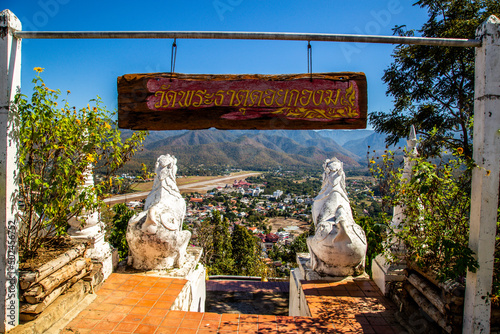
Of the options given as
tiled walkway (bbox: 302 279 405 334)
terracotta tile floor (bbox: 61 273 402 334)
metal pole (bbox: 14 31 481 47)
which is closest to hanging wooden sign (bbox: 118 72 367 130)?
metal pole (bbox: 14 31 481 47)

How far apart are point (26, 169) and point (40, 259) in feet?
3.33

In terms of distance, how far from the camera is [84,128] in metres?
3.55

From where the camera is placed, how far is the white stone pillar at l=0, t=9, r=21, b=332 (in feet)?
8.73

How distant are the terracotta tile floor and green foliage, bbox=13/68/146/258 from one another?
1.12 m

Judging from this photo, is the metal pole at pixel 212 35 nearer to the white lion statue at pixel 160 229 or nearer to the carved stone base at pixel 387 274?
the white lion statue at pixel 160 229

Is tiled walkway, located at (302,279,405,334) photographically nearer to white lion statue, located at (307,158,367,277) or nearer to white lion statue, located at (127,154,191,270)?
white lion statue, located at (307,158,367,277)

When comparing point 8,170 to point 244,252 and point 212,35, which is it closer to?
point 212,35

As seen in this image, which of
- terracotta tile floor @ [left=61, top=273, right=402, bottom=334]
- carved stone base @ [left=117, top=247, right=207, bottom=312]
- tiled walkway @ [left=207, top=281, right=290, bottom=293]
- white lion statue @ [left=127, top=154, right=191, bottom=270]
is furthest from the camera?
tiled walkway @ [left=207, top=281, right=290, bottom=293]

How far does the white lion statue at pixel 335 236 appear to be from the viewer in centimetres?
442

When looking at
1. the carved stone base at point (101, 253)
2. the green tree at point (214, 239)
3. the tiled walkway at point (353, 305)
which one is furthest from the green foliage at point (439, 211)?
the green tree at point (214, 239)

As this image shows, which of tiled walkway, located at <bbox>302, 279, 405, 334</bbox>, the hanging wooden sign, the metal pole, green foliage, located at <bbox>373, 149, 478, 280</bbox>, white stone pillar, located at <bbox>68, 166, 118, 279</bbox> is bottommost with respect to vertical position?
tiled walkway, located at <bbox>302, 279, 405, 334</bbox>

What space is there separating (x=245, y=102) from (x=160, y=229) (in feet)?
8.09

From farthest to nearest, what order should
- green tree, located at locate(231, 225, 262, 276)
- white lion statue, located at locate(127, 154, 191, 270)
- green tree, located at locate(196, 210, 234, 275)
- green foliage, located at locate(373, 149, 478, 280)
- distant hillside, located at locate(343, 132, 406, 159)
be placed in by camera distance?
1. green tree, located at locate(196, 210, 234, 275)
2. green tree, located at locate(231, 225, 262, 276)
3. distant hillside, located at locate(343, 132, 406, 159)
4. white lion statue, located at locate(127, 154, 191, 270)
5. green foliage, located at locate(373, 149, 478, 280)

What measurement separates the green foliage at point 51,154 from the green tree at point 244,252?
7.17 m
